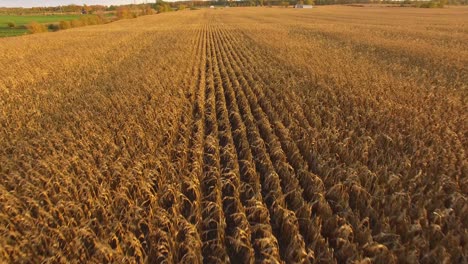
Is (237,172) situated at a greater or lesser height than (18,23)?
lesser

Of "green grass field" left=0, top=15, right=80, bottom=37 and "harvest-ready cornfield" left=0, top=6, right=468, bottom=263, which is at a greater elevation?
"green grass field" left=0, top=15, right=80, bottom=37

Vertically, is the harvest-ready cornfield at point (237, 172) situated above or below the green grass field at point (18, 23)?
below

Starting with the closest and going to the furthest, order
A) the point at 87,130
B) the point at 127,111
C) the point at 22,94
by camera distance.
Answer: the point at 87,130 < the point at 127,111 < the point at 22,94

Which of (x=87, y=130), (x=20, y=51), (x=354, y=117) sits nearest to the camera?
(x=87, y=130)

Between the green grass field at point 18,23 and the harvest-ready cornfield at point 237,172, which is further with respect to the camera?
the green grass field at point 18,23

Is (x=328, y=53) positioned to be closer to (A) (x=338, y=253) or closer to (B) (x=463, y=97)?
(B) (x=463, y=97)

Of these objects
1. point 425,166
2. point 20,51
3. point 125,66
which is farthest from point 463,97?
point 20,51

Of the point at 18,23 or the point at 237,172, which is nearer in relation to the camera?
the point at 237,172

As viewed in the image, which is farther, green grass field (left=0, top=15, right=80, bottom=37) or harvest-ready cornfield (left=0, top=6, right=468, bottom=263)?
green grass field (left=0, top=15, right=80, bottom=37)
